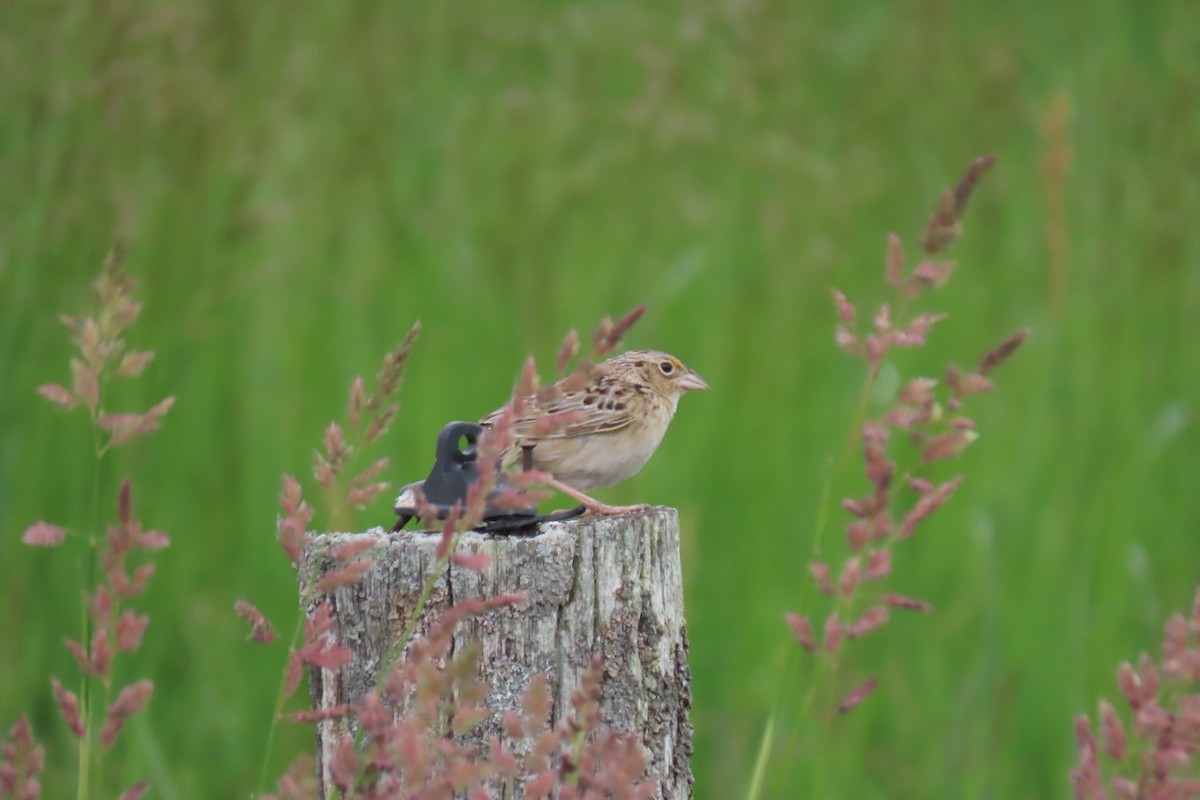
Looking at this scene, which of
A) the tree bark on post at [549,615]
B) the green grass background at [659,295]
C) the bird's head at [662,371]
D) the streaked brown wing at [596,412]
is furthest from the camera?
the green grass background at [659,295]

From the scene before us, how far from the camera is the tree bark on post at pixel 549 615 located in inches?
77.2

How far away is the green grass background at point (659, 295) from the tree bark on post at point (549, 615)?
43.7 inches

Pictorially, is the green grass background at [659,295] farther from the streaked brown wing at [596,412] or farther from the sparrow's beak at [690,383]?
the streaked brown wing at [596,412]

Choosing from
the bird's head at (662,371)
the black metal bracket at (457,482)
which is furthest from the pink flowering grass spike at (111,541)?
the bird's head at (662,371)

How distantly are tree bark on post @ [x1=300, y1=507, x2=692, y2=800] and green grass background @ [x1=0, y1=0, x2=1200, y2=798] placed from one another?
1111 millimetres

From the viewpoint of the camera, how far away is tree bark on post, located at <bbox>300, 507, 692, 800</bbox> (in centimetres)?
196

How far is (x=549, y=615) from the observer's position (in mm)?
1965

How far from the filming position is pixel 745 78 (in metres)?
4.77

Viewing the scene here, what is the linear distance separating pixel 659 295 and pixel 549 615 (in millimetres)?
2590

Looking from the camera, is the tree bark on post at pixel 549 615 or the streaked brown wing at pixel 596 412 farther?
the streaked brown wing at pixel 596 412

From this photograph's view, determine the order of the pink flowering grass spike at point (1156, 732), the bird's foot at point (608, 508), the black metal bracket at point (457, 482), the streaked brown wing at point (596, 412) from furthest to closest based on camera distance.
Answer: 1. the streaked brown wing at point (596, 412)
2. the bird's foot at point (608, 508)
3. the black metal bracket at point (457, 482)
4. the pink flowering grass spike at point (1156, 732)

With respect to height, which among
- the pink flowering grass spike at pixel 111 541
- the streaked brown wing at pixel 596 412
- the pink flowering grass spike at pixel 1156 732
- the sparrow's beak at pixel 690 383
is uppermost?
the sparrow's beak at pixel 690 383

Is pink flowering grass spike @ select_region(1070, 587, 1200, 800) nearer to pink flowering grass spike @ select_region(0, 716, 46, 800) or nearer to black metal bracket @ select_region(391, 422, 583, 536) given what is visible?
black metal bracket @ select_region(391, 422, 583, 536)

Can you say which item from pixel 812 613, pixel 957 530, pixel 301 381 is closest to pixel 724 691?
pixel 812 613
